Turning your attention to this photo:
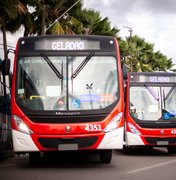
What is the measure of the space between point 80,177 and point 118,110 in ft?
6.70

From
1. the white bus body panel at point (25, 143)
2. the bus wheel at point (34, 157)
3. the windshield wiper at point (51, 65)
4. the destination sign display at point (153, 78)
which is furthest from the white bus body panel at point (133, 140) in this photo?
the white bus body panel at point (25, 143)

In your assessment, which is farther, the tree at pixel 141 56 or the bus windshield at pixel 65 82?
the tree at pixel 141 56

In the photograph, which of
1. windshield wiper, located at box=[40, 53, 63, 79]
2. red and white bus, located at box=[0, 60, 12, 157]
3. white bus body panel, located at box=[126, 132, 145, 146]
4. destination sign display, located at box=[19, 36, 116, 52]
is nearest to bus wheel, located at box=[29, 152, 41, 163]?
red and white bus, located at box=[0, 60, 12, 157]

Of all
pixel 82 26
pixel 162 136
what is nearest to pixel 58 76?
pixel 162 136

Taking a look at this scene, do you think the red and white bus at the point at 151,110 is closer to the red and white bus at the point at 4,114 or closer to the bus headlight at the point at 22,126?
the red and white bus at the point at 4,114

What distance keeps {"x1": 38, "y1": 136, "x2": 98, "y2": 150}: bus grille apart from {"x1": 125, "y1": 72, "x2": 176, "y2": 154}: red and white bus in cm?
449

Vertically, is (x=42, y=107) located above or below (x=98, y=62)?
below

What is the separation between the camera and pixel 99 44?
11117 millimetres

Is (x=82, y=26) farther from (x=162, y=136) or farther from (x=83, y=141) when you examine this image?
(x=83, y=141)

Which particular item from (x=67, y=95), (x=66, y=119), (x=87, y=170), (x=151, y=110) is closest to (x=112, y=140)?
(x=87, y=170)

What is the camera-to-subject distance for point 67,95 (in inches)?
416

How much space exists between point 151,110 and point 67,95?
526cm

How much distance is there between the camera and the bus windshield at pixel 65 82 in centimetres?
1051

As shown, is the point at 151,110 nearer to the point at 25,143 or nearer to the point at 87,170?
the point at 87,170
